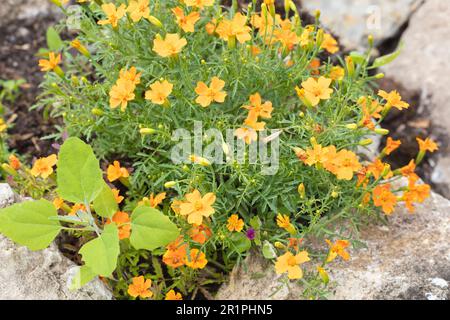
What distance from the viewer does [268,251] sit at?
246cm

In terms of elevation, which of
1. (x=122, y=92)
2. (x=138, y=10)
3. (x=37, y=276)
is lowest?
(x=37, y=276)

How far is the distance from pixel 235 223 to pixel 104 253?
0.56 metres

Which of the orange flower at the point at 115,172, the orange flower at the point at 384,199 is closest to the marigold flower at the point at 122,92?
the orange flower at the point at 115,172

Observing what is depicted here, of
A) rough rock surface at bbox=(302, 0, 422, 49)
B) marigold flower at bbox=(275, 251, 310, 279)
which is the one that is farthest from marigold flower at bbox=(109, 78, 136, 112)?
rough rock surface at bbox=(302, 0, 422, 49)

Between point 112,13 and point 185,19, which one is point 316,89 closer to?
point 185,19

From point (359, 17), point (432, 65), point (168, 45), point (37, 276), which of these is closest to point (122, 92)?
point (168, 45)

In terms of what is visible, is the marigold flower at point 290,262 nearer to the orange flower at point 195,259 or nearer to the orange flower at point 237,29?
the orange flower at point 195,259

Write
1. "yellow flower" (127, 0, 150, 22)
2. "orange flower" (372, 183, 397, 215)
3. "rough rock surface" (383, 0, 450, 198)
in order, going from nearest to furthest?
"yellow flower" (127, 0, 150, 22) → "orange flower" (372, 183, 397, 215) → "rough rock surface" (383, 0, 450, 198)

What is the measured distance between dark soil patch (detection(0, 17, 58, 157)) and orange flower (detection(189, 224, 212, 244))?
4.17 ft

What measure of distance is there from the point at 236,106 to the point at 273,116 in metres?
0.18

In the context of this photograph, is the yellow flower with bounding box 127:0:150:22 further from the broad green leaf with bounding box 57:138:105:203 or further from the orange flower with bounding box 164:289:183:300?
the orange flower with bounding box 164:289:183:300

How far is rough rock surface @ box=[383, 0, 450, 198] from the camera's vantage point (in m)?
3.74

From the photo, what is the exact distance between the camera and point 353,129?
2488mm
